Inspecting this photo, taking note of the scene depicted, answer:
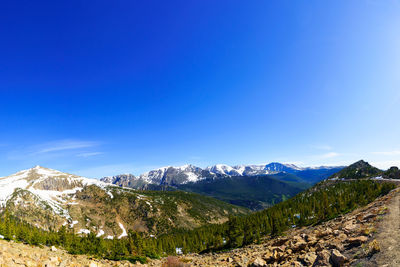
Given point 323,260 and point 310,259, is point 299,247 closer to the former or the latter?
point 310,259

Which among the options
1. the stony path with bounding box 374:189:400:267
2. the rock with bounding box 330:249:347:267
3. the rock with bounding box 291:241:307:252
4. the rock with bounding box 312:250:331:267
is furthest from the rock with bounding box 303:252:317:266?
the stony path with bounding box 374:189:400:267

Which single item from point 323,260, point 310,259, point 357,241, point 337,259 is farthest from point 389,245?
point 310,259

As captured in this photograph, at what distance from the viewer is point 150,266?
32.1 meters

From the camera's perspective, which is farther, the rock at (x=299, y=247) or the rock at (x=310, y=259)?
the rock at (x=299, y=247)

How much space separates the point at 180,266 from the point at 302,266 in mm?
17019

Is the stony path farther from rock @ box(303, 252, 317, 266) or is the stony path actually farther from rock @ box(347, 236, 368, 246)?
rock @ box(303, 252, 317, 266)

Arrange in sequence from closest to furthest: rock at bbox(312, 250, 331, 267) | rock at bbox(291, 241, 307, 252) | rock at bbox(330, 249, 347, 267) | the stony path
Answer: the stony path → rock at bbox(330, 249, 347, 267) → rock at bbox(312, 250, 331, 267) → rock at bbox(291, 241, 307, 252)

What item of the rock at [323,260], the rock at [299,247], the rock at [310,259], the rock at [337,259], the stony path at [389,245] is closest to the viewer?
the stony path at [389,245]

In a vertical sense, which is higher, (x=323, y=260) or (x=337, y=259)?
(x=337, y=259)

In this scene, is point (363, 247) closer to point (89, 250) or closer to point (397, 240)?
point (397, 240)

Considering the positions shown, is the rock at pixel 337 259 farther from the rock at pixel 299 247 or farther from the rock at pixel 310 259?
the rock at pixel 299 247

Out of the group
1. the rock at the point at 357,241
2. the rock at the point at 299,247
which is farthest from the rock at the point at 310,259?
the rock at the point at 357,241

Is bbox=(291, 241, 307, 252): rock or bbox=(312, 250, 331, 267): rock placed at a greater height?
bbox=(312, 250, 331, 267): rock

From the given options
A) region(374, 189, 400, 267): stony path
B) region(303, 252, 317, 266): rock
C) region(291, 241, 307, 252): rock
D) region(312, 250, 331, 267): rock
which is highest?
region(374, 189, 400, 267): stony path
